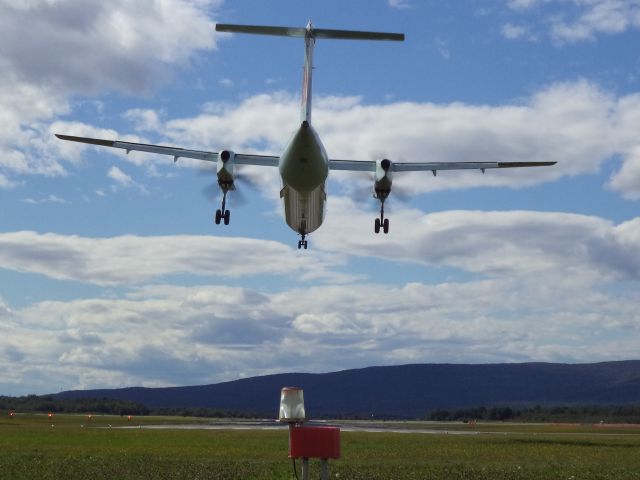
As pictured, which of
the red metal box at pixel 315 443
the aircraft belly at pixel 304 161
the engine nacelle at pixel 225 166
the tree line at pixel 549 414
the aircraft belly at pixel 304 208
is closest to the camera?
the red metal box at pixel 315 443

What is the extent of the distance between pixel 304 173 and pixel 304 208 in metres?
4.31

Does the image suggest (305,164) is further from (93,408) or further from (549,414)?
(93,408)

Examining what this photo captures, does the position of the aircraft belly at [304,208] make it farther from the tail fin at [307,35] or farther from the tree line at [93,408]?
the tree line at [93,408]

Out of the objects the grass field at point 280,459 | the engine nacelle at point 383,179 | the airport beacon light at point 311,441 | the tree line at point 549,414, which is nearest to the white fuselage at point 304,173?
the engine nacelle at point 383,179

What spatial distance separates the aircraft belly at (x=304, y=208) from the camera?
3297 cm

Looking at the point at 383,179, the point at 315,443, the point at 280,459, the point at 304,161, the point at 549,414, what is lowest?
the point at 315,443

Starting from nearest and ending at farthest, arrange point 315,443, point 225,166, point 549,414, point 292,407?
point 315,443, point 292,407, point 225,166, point 549,414

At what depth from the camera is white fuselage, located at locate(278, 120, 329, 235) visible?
28.9m

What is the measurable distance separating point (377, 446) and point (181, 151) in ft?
71.6

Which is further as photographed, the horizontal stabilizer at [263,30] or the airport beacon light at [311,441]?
the horizontal stabilizer at [263,30]

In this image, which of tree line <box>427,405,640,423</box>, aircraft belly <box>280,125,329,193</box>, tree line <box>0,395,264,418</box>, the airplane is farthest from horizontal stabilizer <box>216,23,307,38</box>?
tree line <box>0,395,264,418</box>

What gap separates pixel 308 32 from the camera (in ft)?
106

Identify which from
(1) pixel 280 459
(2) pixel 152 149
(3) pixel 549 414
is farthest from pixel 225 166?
(3) pixel 549 414

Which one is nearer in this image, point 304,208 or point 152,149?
point 304,208
